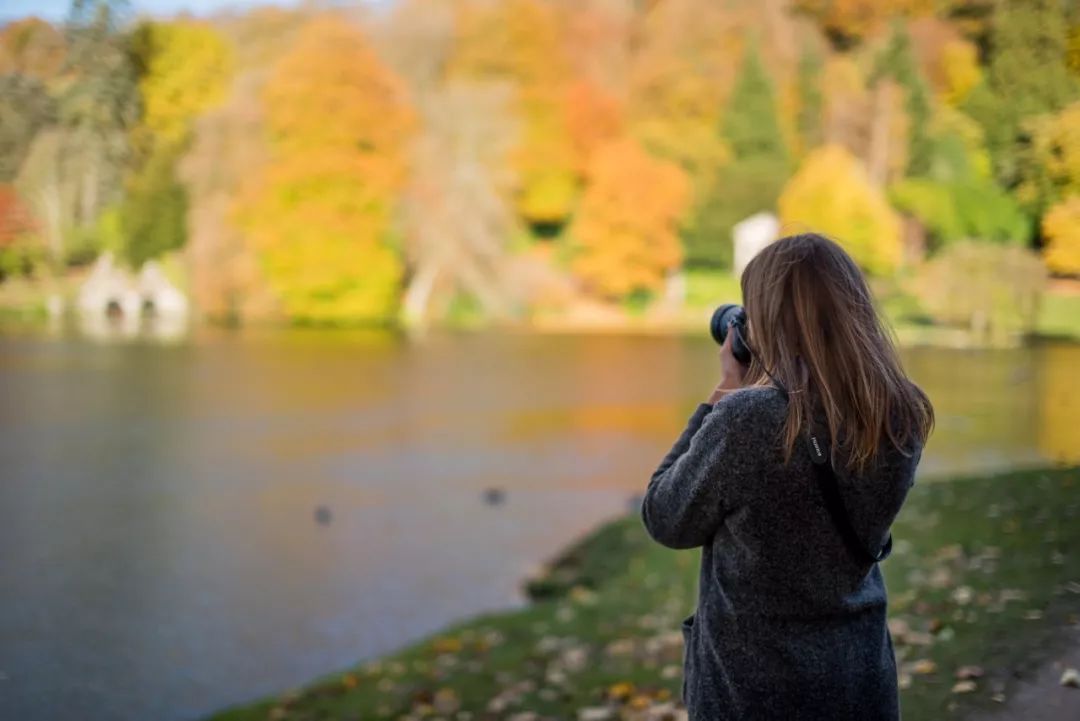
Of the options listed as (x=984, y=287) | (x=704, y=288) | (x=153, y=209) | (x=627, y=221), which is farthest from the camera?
(x=627, y=221)

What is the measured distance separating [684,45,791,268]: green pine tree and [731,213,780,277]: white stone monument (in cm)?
16

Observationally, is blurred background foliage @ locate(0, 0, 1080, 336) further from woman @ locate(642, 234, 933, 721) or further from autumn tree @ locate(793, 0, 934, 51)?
woman @ locate(642, 234, 933, 721)

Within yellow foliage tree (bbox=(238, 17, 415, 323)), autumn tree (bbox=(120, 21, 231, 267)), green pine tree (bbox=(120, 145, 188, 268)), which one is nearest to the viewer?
autumn tree (bbox=(120, 21, 231, 267))

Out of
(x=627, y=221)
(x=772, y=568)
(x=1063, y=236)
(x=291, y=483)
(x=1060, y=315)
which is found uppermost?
(x=627, y=221)

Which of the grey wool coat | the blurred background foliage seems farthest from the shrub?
the grey wool coat

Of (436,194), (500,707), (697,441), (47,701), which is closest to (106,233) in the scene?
(47,701)

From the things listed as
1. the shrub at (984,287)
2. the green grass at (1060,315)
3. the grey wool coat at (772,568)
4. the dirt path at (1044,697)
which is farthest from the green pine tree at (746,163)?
the grey wool coat at (772,568)

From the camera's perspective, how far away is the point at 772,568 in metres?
1.80

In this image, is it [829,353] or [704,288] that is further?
[704,288]

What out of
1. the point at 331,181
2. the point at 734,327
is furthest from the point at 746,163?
the point at 734,327

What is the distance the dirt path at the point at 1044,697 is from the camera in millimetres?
2934

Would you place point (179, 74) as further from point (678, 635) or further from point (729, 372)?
point (729, 372)

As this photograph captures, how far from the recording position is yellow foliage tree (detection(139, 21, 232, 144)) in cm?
1055

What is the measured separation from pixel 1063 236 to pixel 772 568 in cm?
758
